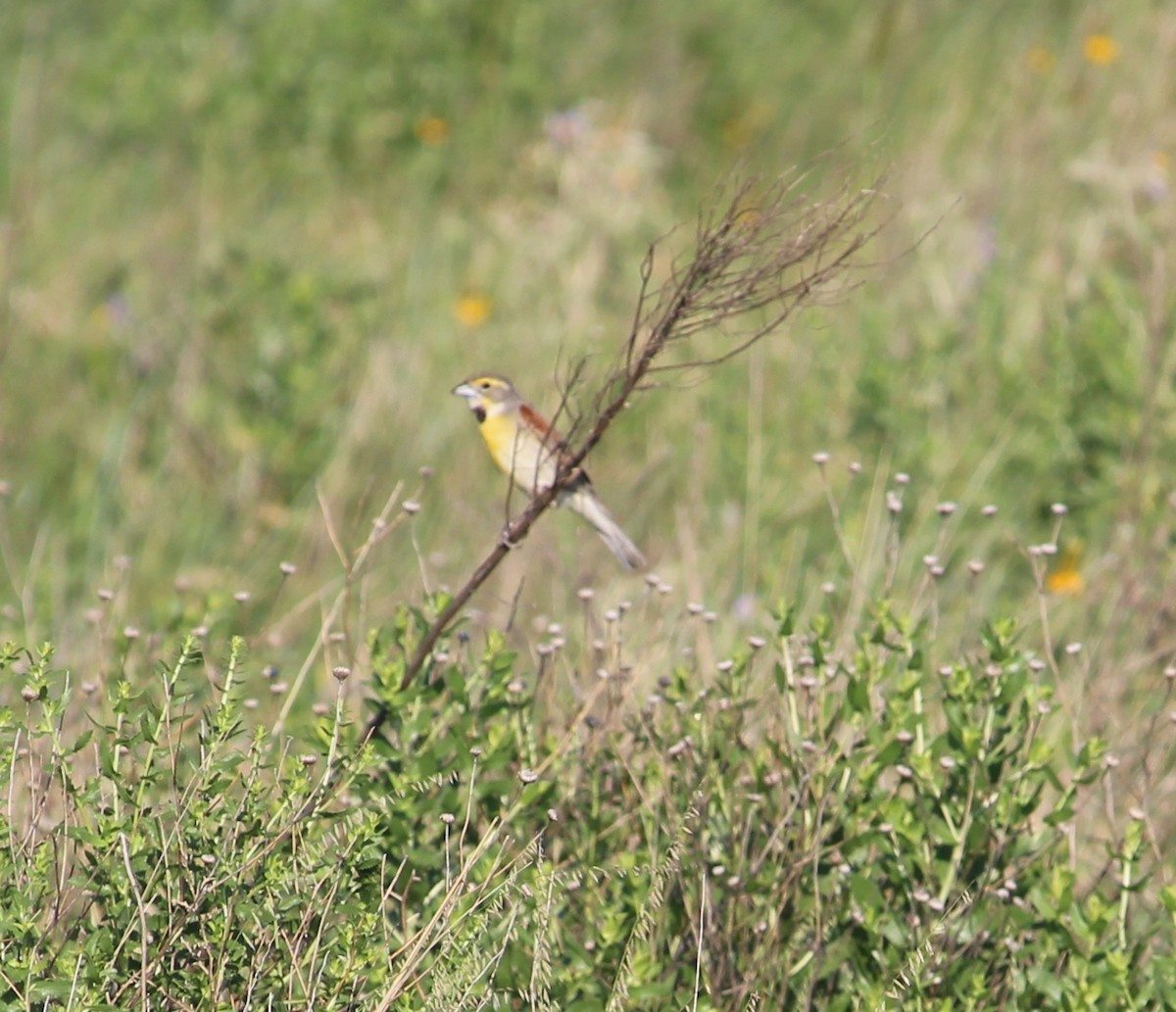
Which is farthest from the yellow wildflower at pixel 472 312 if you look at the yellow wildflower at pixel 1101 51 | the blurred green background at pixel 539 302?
the yellow wildflower at pixel 1101 51

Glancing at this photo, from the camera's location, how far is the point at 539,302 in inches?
257

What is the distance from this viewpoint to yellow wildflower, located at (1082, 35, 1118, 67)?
7.67 m

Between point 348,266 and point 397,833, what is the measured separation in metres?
3.90

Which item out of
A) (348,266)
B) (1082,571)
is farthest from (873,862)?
(348,266)

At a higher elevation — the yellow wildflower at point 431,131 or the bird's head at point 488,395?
the yellow wildflower at point 431,131

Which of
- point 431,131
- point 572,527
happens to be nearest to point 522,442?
point 572,527

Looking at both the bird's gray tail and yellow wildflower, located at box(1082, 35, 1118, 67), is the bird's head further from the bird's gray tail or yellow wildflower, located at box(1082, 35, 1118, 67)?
yellow wildflower, located at box(1082, 35, 1118, 67)

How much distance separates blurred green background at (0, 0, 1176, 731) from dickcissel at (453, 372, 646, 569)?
0.16 meters

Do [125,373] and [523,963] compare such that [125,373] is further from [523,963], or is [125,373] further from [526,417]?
[523,963]

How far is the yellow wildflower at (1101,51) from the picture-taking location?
7.67m

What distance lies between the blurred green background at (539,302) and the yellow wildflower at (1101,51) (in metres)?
0.04

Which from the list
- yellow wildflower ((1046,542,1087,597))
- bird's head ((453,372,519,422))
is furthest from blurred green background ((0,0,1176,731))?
bird's head ((453,372,519,422))

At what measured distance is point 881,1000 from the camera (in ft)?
8.48

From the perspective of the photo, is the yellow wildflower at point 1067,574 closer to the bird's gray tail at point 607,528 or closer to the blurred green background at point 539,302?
the blurred green background at point 539,302
